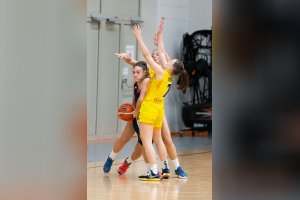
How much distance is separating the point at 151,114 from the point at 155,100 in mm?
280

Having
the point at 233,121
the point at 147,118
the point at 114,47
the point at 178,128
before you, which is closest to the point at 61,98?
the point at 233,121

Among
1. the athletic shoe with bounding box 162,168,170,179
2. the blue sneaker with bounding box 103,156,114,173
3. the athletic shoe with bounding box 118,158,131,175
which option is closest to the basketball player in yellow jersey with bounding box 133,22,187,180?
the athletic shoe with bounding box 162,168,170,179

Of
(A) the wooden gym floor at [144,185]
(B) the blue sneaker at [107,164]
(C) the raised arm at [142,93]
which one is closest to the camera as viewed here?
(A) the wooden gym floor at [144,185]

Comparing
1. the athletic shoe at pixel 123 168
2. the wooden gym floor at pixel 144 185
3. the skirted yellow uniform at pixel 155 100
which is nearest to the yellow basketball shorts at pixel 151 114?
the skirted yellow uniform at pixel 155 100

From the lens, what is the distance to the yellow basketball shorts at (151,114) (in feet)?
35.7

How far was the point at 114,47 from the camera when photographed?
18031 mm

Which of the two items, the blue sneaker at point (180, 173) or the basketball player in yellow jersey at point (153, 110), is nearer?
the basketball player in yellow jersey at point (153, 110)

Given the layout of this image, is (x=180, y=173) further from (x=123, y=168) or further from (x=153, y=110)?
(x=153, y=110)

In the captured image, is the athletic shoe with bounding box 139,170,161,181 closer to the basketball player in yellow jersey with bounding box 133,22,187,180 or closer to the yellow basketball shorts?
the basketball player in yellow jersey with bounding box 133,22,187,180

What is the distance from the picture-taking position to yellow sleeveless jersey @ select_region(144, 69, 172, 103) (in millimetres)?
11008

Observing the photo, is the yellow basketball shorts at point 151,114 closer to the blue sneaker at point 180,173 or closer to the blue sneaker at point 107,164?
the blue sneaker at point 180,173

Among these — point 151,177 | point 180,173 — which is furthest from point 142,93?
point 180,173

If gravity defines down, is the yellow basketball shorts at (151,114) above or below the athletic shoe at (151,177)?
above

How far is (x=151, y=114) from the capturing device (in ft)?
35.7
